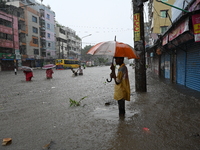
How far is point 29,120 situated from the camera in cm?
426

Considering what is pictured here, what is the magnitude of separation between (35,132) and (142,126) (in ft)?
7.88

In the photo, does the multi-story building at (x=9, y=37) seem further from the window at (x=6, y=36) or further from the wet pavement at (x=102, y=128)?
the wet pavement at (x=102, y=128)

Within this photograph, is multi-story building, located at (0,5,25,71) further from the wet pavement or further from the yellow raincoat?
the yellow raincoat

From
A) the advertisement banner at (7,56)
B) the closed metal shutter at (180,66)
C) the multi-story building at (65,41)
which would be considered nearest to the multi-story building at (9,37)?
the advertisement banner at (7,56)

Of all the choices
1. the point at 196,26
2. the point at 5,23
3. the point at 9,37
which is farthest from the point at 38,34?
the point at 196,26

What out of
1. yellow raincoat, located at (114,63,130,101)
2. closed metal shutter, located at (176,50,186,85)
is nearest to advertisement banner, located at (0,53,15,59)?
closed metal shutter, located at (176,50,186,85)

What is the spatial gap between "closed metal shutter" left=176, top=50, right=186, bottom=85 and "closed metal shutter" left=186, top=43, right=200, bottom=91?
2.32 ft

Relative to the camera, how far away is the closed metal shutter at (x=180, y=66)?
9.86 metres

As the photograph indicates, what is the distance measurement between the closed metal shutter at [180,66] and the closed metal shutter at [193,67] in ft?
2.32

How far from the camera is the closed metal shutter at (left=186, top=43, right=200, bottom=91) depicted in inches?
308

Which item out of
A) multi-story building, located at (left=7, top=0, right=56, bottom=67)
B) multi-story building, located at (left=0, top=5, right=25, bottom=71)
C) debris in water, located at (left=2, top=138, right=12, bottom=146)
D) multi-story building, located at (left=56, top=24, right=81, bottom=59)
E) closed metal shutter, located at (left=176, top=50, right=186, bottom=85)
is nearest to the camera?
debris in water, located at (left=2, top=138, right=12, bottom=146)

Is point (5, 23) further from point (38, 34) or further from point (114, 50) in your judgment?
point (114, 50)

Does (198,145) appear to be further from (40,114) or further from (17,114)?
(17,114)

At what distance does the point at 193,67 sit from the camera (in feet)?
27.4
